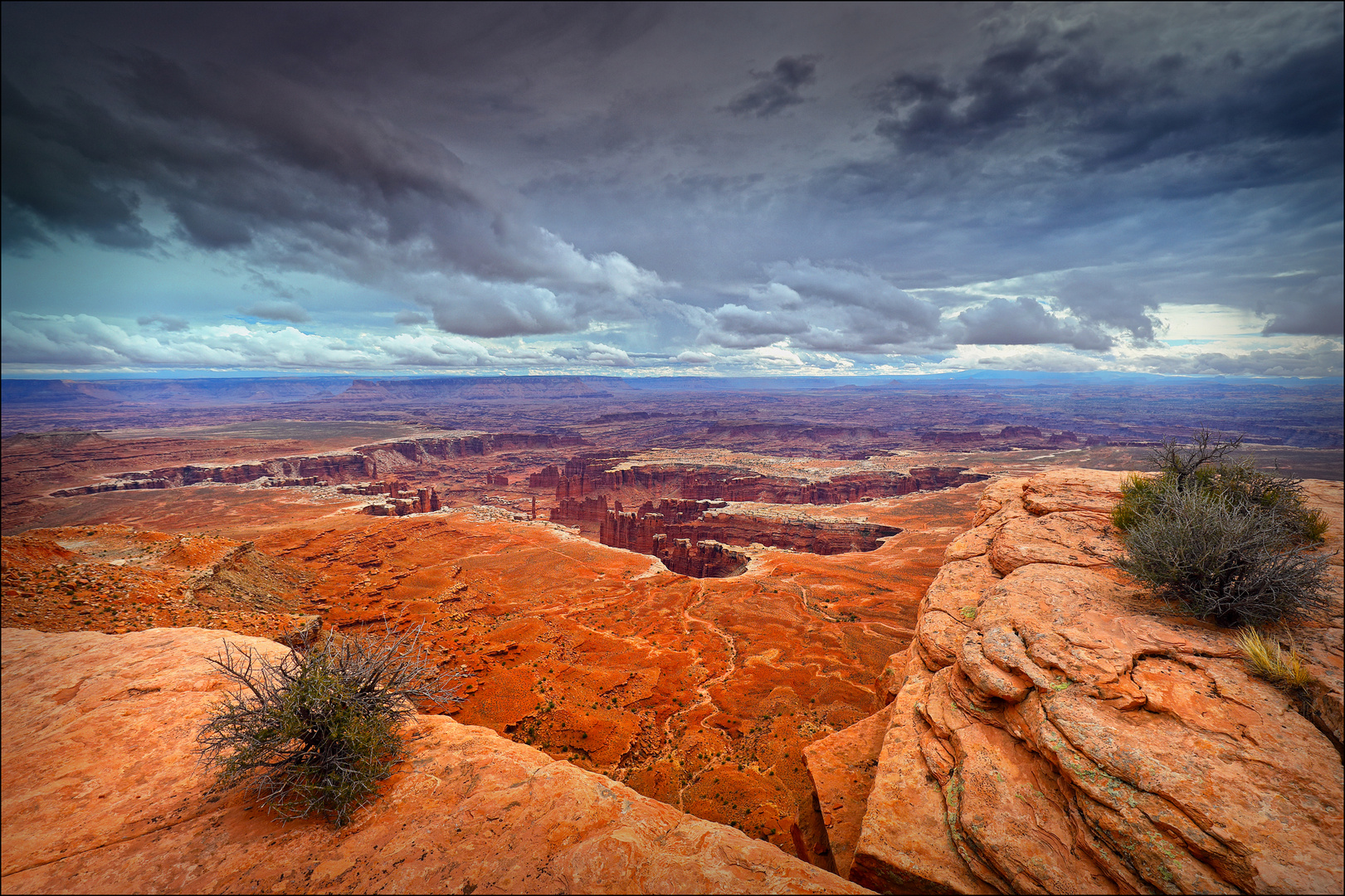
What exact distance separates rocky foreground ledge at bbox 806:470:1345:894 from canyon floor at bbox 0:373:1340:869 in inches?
135

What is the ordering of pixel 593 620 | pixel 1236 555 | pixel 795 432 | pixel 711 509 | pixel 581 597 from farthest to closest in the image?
pixel 795 432, pixel 711 509, pixel 581 597, pixel 593 620, pixel 1236 555

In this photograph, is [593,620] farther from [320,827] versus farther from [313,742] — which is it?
[320,827]

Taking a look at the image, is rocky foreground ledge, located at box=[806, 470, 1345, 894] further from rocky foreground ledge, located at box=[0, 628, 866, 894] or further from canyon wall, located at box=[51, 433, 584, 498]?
canyon wall, located at box=[51, 433, 584, 498]

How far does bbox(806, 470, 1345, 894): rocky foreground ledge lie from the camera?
4129 millimetres

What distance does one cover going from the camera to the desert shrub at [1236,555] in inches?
215

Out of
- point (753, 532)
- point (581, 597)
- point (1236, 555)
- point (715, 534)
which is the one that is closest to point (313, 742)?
point (1236, 555)

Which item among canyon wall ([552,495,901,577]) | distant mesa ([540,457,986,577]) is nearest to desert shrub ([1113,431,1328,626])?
distant mesa ([540,457,986,577])

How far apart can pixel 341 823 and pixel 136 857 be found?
6.03ft

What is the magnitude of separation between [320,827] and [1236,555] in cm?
1209

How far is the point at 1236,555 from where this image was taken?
19.1 ft

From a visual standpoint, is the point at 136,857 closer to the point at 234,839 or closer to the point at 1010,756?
the point at 234,839

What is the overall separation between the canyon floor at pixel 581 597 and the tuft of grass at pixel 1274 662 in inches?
276

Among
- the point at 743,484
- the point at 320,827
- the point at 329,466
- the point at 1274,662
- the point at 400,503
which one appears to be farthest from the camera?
the point at 329,466

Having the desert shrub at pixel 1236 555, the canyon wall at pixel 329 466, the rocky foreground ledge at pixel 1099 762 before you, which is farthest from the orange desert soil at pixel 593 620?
the canyon wall at pixel 329 466
